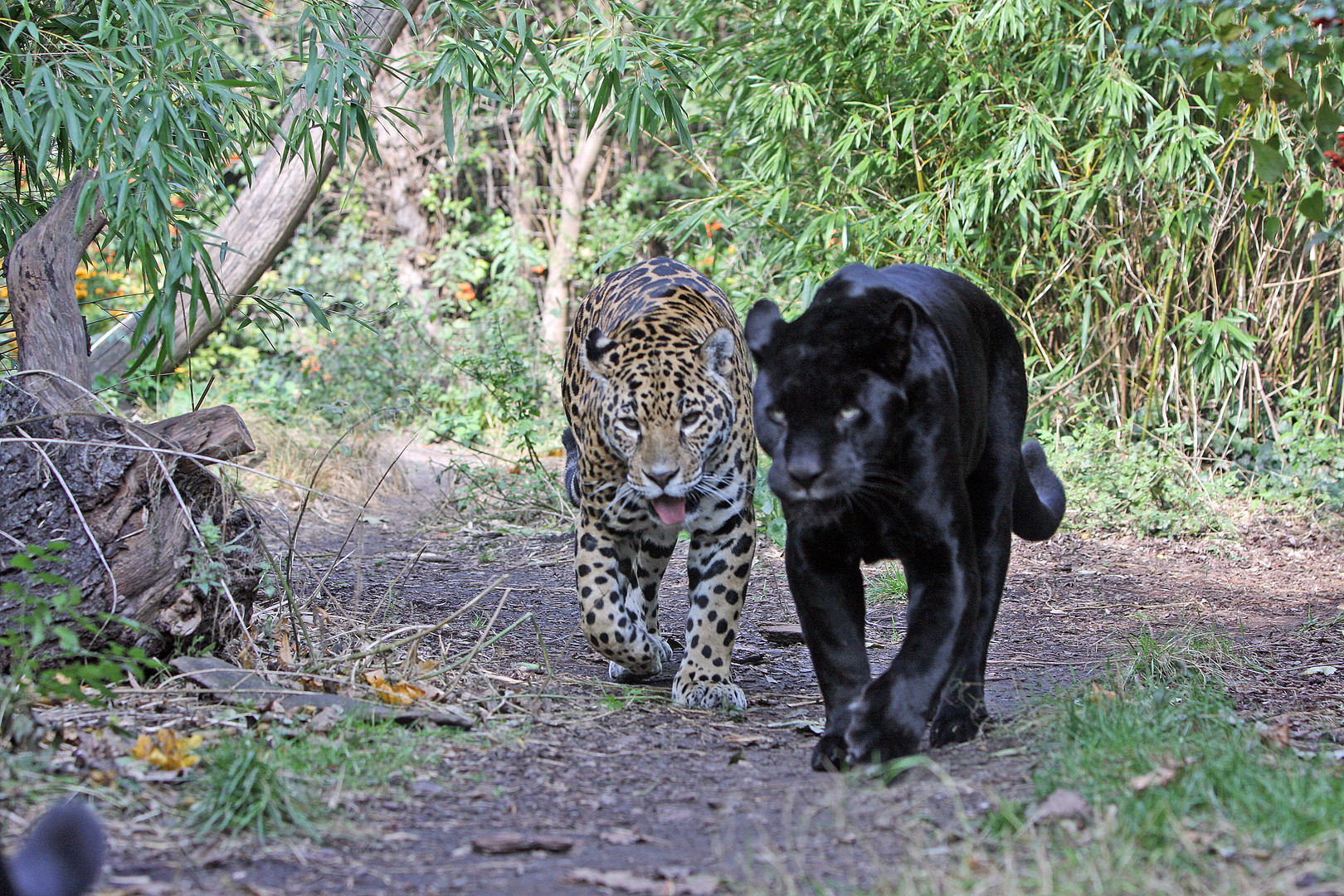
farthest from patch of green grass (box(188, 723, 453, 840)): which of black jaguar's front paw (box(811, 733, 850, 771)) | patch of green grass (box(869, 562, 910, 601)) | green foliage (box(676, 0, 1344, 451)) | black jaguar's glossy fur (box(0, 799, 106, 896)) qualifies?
green foliage (box(676, 0, 1344, 451))

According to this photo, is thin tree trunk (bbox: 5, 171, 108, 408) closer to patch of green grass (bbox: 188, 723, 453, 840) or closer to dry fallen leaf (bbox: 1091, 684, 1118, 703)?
patch of green grass (bbox: 188, 723, 453, 840)

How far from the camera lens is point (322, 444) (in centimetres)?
884

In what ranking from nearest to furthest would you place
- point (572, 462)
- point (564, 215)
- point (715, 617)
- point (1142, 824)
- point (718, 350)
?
point (1142, 824)
point (715, 617)
point (718, 350)
point (572, 462)
point (564, 215)

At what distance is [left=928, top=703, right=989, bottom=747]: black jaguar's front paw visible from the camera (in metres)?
3.32

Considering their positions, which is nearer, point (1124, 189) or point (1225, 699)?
point (1225, 699)

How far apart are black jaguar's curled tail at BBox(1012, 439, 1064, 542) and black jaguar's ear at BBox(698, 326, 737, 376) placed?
3.34 ft

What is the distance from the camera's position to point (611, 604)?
13.6 feet

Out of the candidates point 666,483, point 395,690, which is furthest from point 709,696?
point 395,690

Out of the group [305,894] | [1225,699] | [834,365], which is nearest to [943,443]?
[834,365]

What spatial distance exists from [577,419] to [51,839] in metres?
2.73

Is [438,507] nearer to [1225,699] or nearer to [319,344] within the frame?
[319,344]

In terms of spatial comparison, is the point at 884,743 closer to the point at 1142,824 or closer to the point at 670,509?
the point at 1142,824

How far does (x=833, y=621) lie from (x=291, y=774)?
138cm

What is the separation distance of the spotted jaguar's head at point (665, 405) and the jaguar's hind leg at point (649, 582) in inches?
15.5
